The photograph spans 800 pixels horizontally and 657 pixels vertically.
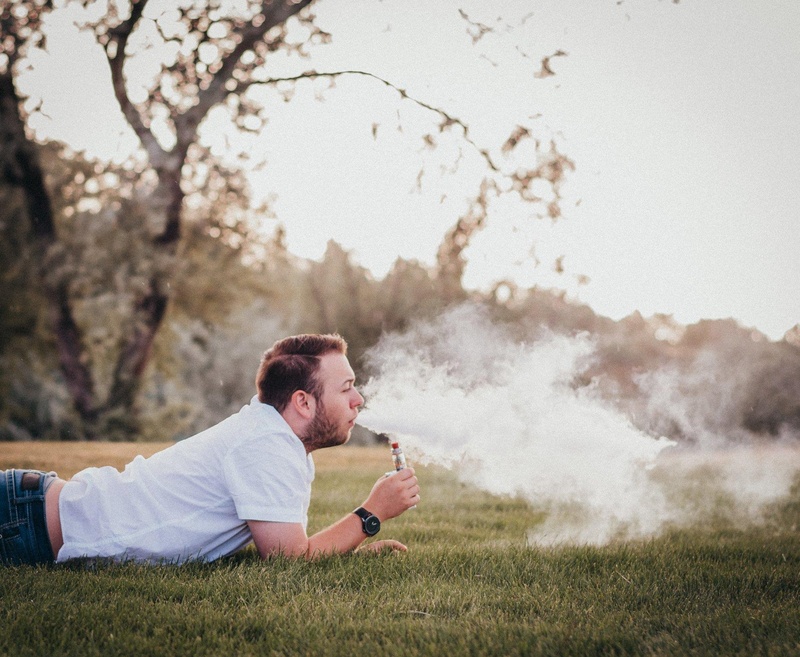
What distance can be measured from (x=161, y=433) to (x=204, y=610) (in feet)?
69.7

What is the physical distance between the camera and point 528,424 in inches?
205

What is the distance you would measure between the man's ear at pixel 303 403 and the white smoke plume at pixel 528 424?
0.75 m

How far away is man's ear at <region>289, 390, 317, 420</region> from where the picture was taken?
362cm

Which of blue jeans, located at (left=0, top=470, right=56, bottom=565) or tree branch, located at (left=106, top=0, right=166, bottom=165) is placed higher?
tree branch, located at (left=106, top=0, right=166, bottom=165)

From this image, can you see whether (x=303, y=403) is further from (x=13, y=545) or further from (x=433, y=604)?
(x=13, y=545)

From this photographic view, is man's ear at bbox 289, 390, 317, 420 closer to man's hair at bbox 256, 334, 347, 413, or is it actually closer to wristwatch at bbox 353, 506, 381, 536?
man's hair at bbox 256, 334, 347, 413

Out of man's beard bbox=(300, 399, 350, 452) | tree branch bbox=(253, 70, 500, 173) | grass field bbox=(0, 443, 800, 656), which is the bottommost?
grass field bbox=(0, 443, 800, 656)

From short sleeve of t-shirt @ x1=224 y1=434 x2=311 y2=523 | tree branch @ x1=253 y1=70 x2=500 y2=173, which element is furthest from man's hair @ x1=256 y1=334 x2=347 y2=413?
tree branch @ x1=253 y1=70 x2=500 y2=173

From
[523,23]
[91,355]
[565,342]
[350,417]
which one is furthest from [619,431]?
[91,355]

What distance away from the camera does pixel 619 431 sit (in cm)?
517

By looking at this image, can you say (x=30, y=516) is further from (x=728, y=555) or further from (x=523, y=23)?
(x=523, y=23)

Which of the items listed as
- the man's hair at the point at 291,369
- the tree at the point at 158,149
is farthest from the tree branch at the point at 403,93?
the man's hair at the point at 291,369

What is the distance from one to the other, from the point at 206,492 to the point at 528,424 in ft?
8.31

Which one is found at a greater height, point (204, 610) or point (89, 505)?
point (89, 505)
